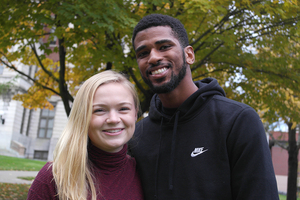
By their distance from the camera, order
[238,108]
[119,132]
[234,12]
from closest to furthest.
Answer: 1. [238,108]
2. [119,132]
3. [234,12]

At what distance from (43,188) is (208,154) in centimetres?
121

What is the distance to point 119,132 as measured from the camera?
2156 mm

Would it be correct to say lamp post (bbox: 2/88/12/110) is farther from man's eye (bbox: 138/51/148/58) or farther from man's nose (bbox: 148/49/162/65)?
man's nose (bbox: 148/49/162/65)

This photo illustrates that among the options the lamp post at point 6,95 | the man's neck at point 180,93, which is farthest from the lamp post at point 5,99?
the man's neck at point 180,93

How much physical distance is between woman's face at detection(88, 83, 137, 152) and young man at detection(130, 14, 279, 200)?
324mm

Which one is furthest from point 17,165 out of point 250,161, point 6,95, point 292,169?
point 250,161

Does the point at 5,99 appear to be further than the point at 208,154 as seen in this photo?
Yes

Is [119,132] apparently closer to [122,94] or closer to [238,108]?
[122,94]

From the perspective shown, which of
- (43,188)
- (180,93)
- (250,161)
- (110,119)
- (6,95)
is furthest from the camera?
(6,95)

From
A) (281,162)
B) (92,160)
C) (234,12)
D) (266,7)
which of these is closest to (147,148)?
(92,160)

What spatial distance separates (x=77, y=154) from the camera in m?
2.10

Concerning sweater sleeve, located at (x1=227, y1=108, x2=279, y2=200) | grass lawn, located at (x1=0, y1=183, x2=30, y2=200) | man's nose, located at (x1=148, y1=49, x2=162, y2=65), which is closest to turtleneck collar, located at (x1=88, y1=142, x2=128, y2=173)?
man's nose, located at (x1=148, y1=49, x2=162, y2=65)

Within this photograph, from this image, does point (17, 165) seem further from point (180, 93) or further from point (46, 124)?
point (180, 93)

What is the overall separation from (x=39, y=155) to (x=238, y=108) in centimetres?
2760
